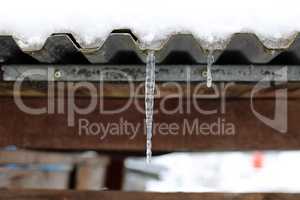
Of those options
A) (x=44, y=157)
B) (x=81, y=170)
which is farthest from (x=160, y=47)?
(x=81, y=170)

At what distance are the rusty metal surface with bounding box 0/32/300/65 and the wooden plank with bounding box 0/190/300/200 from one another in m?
0.67

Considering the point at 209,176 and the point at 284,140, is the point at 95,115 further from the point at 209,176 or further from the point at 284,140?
the point at 209,176

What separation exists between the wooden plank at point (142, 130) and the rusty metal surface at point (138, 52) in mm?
417

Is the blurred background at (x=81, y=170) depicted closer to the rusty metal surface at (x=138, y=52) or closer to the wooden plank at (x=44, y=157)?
the wooden plank at (x=44, y=157)

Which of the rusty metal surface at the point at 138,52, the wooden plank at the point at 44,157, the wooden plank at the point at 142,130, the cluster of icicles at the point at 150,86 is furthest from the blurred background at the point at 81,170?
the rusty metal surface at the point at 138,52

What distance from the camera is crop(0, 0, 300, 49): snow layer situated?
1.98 meters

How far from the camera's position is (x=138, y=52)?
200 cm

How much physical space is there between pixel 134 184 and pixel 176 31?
7.66ft

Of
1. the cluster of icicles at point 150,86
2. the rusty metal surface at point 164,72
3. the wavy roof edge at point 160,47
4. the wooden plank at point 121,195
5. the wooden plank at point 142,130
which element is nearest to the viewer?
the wavy roof edge at point 160,47

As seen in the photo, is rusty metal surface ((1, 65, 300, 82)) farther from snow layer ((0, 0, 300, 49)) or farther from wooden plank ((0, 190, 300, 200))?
wooden plank ((0, 190, 300, 200))

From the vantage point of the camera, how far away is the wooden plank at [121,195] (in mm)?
2406

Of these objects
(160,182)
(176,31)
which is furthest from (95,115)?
(160,182)

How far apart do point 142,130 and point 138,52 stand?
0.67 m

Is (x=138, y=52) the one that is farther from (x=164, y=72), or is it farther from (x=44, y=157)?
(x=44, y=157)
